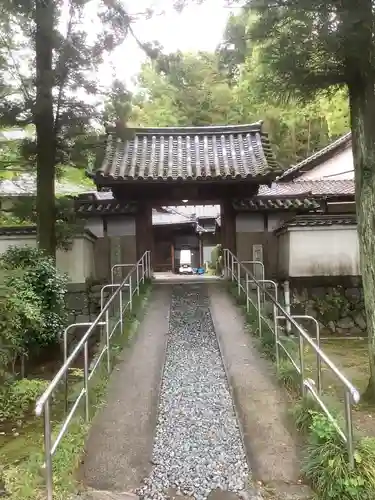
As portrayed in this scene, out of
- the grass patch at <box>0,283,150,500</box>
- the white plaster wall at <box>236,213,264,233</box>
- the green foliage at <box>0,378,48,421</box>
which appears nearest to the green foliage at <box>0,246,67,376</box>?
the green foliage at <box>0,378,48,421</box>

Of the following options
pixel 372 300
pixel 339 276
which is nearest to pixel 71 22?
pixel 372 300

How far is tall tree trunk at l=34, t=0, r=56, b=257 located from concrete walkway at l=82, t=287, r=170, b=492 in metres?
3.06

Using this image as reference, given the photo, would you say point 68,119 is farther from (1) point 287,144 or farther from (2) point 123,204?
(1) point 287,144

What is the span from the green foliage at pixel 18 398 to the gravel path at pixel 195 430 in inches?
75.6

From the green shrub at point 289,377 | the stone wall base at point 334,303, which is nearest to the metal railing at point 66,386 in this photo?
the green shrub at point 289,377

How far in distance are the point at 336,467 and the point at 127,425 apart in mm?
2085

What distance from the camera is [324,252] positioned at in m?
11.2

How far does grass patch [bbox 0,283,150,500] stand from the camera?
3.33m

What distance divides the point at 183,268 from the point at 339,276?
1202 centimetres

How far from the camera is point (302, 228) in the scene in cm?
1129

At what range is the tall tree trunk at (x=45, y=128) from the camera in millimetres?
8125

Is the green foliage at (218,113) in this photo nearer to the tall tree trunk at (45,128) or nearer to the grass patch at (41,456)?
the tall tree trunk at (45,128)

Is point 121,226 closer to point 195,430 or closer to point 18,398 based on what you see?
point 18,398

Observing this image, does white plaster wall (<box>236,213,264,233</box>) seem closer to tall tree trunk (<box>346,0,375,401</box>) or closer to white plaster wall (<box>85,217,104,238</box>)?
white plaster wall (<box>85,217,104,238</box>)
